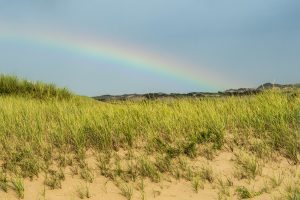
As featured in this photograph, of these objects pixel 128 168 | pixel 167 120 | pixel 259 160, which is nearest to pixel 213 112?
pixel 167 120

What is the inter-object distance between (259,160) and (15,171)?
4076mm

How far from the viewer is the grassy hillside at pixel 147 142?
8836 millimetres

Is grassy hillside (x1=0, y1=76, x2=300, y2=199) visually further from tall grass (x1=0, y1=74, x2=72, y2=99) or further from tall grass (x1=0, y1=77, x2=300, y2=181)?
tall grass (x1=0, y1=74, x2=72, y2=99)

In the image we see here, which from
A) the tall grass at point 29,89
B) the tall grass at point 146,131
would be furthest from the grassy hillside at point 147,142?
the tall grass at point 29,89

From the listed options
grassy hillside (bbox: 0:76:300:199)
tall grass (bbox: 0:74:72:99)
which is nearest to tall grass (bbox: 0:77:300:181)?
grassy hillside (bbox: 0:76:300:199)

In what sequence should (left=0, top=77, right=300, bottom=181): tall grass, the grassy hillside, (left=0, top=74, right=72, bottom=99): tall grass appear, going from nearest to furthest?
the grassy hillside
(left=0, top=77, right=300, bottom=181): tall grass
(left=0, top=74, right=72, bottom=99): tall grass

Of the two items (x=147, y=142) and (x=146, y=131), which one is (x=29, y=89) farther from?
(x=147, y=142)

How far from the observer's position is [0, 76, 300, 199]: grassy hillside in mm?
8836

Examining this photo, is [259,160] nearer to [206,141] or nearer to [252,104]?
[206,141]

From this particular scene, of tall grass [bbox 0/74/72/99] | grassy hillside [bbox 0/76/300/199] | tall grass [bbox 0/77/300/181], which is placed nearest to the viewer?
grassy hillside [bbox 0/76/300/199]

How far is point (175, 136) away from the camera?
32.2ft

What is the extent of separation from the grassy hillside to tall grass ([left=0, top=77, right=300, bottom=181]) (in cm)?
1

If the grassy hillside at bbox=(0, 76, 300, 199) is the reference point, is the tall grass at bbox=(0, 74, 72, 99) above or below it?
above

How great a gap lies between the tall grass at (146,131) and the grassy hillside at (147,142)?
0.01 meters
